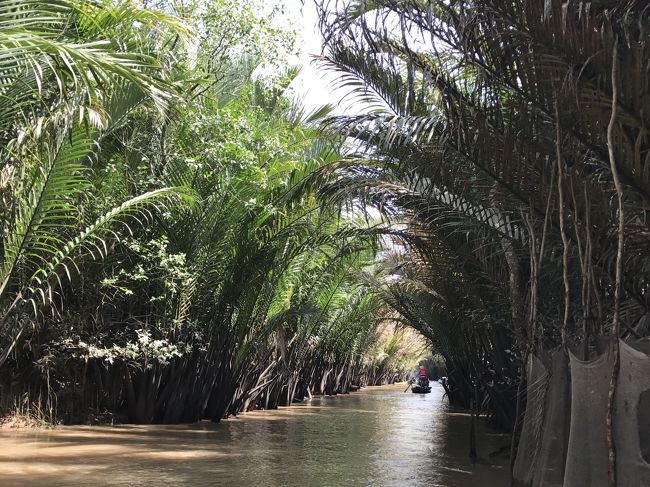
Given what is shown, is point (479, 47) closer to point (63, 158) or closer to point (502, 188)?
point (502, 188)

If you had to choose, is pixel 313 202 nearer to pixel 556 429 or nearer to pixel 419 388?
pixel 556 429

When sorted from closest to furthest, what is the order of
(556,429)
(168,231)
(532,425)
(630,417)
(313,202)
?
(630,417) < (556,429) < (532,425) < (168,231) < (313,202)

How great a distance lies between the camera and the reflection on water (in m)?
7.21

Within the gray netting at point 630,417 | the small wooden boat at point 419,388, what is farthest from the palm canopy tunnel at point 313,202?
the small wooden boat at point 419,388

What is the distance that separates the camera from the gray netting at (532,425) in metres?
6.28

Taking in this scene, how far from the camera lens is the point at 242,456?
898 cm

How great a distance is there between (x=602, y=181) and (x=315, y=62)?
369 cm

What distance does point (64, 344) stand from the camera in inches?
424

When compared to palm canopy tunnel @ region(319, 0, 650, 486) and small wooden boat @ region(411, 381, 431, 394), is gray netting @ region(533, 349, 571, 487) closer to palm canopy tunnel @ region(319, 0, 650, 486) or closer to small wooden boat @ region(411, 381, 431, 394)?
palm canopy tunnel @ region(319, 0, 650, 486)

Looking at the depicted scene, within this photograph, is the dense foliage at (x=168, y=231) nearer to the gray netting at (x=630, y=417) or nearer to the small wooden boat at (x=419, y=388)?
the gray netting at (x=630, y=417)

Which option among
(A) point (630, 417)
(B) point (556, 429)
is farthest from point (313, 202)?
(A) point (630, 417)

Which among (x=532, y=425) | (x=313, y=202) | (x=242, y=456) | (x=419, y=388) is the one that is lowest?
(x=242, y=456)

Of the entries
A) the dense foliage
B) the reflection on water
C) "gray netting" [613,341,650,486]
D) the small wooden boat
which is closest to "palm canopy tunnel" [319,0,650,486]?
"gray netting" [613,341,650,486]

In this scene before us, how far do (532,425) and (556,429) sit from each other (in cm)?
69
